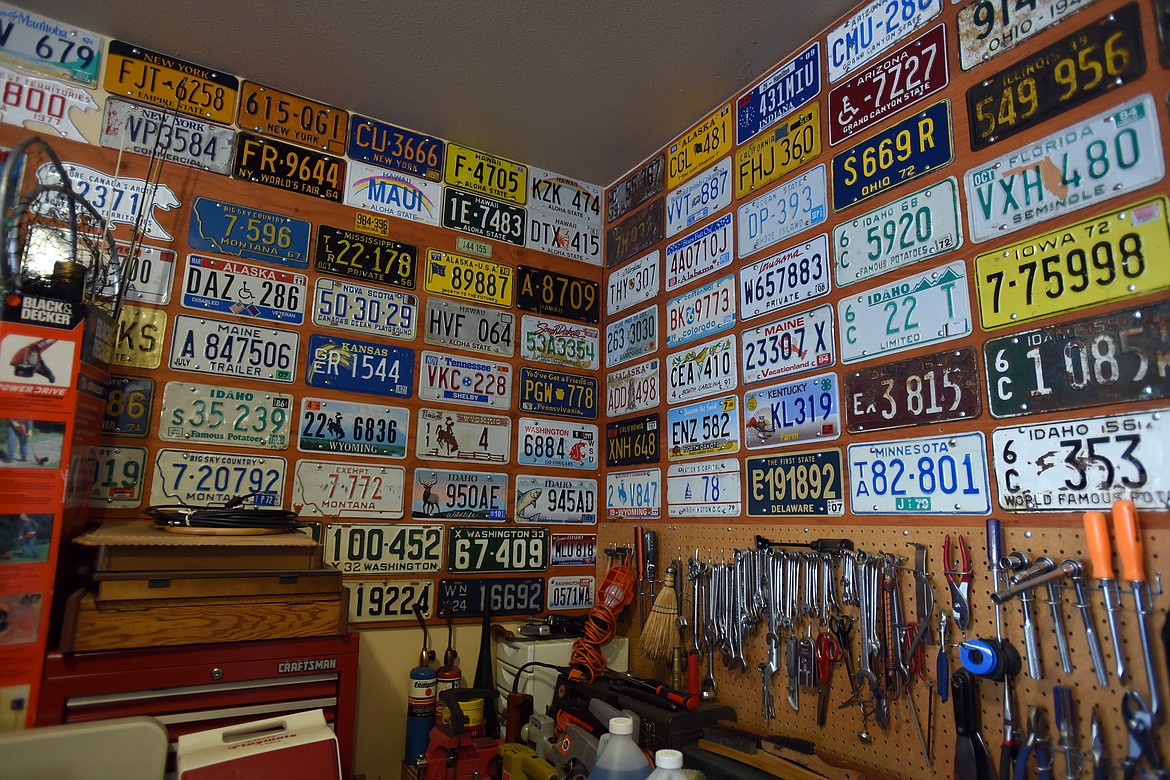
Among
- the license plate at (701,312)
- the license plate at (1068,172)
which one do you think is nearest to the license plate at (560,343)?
the license plate at (701,312)

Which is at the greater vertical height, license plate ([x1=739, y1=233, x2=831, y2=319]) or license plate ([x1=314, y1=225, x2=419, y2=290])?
license plate ([x1=314, y1=225, x2=419, y2=290])

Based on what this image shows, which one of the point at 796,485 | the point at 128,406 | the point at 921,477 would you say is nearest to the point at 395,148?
the point at 128,406

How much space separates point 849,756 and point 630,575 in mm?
1082

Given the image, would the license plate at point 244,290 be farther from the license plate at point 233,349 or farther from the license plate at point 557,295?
the license plate at point 557,295

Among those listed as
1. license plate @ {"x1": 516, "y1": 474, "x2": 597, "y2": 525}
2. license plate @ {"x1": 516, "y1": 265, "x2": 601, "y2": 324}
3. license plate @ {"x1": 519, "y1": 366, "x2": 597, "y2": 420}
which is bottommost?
license plate @ {"x1": 516, "y1": 474, "x2": 597, "y2": 525}

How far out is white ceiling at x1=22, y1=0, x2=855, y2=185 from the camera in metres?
2.25

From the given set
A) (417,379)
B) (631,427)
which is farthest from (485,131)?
(631,427)

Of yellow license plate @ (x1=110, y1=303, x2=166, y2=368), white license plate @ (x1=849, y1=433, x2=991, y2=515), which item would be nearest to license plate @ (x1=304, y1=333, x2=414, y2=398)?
yellow license plate @ (x1=110, y1=303, x2=166, y2=368)

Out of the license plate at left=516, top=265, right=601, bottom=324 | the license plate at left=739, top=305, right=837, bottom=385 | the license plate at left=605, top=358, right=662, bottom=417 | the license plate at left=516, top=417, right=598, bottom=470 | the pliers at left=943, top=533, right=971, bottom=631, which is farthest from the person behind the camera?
the license plate at left=516, top=265, right=601, bottom=324

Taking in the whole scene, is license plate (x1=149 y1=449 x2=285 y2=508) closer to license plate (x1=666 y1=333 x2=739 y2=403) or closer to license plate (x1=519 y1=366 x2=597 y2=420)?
license plate (x1=519 y1=366 x2=597 y2=420)

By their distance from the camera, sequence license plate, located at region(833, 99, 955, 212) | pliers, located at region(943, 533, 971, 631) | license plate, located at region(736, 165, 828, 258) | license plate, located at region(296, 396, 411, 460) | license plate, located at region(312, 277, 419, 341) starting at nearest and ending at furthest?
1. pliers, located at region(943, 533, 971, 631)
2. license plate, located at region(833, 99, 955, 212)
3. license plate, located at region(736, 165, 828, 258)
4. license plate, located at region(296, 396, 411, 460)
5. license plate, located at region(312, 277, 419, 341)

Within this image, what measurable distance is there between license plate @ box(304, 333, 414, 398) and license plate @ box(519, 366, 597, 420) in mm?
534

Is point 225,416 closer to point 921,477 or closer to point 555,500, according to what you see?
point 555,500

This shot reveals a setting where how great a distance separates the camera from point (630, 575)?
272cm
